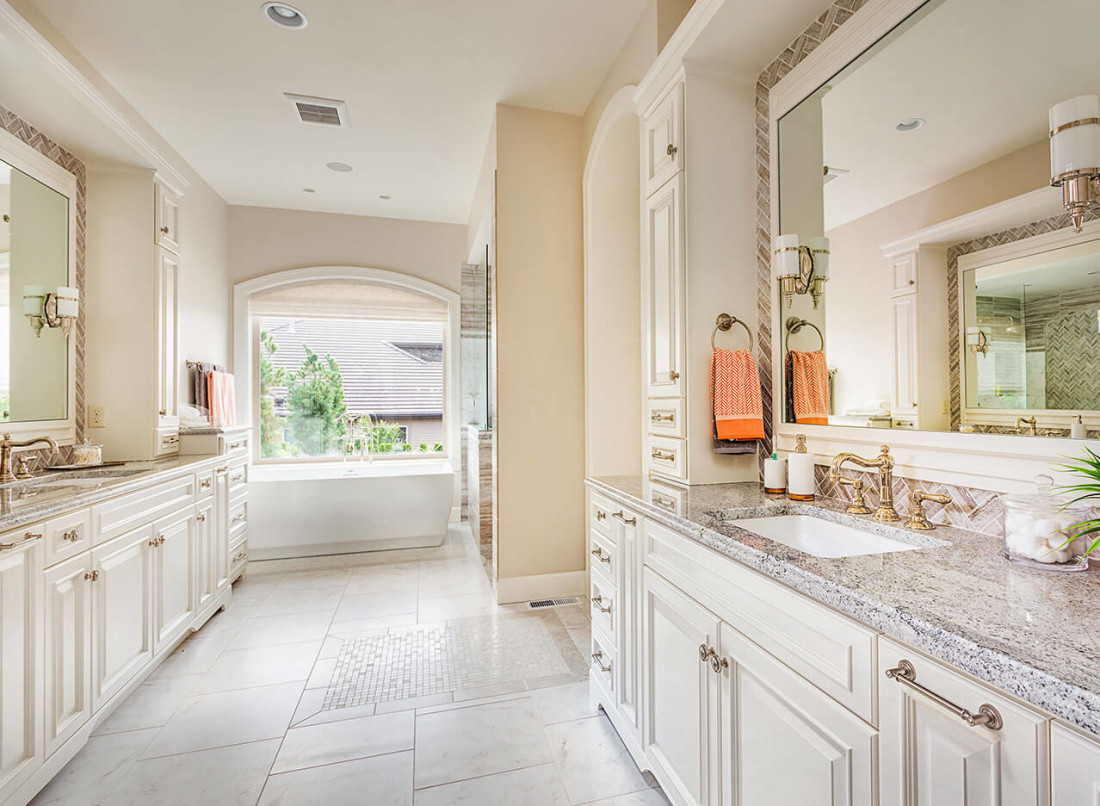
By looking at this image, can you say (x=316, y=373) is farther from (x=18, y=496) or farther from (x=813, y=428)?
(x=813, y=428)

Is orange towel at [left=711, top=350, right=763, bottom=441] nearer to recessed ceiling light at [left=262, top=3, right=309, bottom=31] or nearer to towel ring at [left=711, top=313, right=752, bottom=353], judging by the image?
towel ring at [left=711, top=313, right=752, bottom=353]

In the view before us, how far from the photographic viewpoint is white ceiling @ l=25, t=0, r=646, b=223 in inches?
95.3

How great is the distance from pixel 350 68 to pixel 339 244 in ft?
7.91

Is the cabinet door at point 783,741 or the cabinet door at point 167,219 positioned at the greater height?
the cabinet door at point 167,219

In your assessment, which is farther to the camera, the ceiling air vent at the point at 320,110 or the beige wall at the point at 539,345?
the beige wall at the point at 539,345

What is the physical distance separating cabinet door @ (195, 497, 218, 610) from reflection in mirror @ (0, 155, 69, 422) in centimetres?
85

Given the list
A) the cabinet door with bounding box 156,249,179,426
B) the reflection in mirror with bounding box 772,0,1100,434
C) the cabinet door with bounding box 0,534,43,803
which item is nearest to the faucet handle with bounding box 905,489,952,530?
the reflection in mirror with bounding box 772,0,1100,434

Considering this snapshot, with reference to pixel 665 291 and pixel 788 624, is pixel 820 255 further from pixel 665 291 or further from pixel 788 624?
pixel 788 624

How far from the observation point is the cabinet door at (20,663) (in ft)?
5.01

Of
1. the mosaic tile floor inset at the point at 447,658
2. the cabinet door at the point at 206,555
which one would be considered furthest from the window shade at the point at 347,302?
the mosaic tile floor inset at the point at 447,658

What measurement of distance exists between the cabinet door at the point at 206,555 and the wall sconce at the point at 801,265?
10.3ft

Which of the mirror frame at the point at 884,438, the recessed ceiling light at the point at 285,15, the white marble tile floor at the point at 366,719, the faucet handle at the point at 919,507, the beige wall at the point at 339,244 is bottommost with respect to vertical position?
the white marble tile floor at the point at 366,719

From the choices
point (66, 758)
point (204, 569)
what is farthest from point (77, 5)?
point (66, 758)

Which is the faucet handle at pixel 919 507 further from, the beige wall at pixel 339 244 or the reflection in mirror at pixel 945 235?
the beige wall at pixel 339 244
